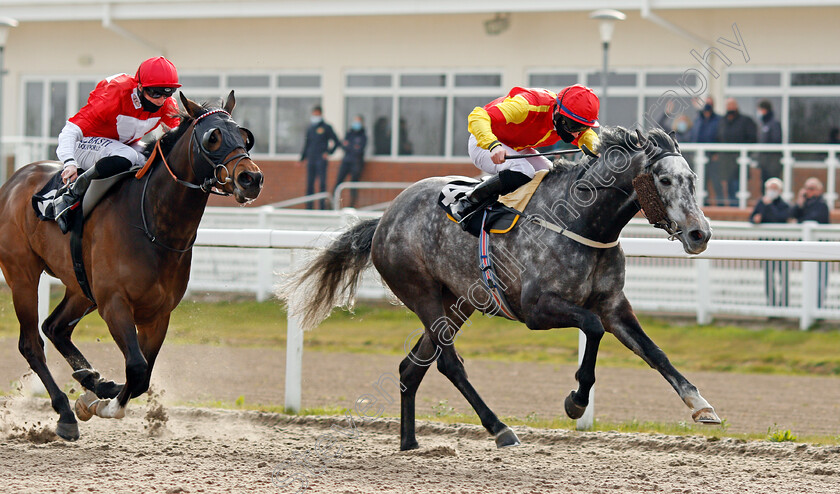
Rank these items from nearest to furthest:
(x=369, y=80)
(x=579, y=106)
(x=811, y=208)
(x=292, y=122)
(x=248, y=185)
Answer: (x=248, y=185)
(x=579, y=106)
(x=811, y=208)
(x=369, y=80)
(x=292, y=122)

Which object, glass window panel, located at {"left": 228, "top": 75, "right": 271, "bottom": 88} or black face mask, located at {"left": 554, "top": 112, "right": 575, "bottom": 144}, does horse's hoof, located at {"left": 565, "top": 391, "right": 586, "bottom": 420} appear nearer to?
black face mask, located at {"left": 554, "top": 112, "right": 575, "bottom": 144}

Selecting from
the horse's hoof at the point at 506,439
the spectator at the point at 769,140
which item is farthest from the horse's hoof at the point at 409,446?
the spectator at the point at 769,140

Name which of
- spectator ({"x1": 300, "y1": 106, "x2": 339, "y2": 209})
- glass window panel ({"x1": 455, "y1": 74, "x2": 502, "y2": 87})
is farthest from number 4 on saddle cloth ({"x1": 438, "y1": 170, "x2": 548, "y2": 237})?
glass window panel ({"x1": 455, "y1": 74, "x2": 502, "y2": 87})

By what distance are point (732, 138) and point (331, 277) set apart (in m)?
7.23

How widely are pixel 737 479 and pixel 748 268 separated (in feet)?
18.2

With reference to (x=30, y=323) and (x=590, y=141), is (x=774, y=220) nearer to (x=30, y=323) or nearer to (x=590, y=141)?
(x=590, y=141)

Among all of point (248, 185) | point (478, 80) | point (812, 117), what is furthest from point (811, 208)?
point (248, 185)

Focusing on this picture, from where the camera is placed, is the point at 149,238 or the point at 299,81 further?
the point at 299,81

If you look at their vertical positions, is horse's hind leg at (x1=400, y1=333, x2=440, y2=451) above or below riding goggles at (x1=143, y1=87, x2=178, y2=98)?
below

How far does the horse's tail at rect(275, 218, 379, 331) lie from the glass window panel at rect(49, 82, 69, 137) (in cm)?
1184

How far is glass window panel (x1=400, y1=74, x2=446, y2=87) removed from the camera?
1439 cm

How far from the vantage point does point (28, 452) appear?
4.69 meters

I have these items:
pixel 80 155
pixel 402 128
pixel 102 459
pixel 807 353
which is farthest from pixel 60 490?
pixel 402 128

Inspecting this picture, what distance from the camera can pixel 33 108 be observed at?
52.9 feet
